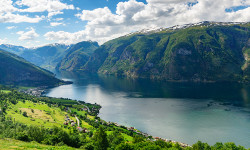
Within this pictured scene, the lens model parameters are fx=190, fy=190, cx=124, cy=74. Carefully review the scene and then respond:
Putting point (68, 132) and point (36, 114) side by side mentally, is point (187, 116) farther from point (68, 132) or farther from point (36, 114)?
point (36, 114)

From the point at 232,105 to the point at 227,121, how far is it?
43552 mm

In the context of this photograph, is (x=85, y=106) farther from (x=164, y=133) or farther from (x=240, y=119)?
(x=240, y=119)

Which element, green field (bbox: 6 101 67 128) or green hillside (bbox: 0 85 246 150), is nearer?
green hillside (bbox: 0 85 246 150)

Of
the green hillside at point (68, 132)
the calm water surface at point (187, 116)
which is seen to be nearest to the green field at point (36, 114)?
the green hillside at point (68, 132)

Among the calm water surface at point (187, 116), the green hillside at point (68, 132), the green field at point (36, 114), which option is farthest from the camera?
the green field at point (36, 114)

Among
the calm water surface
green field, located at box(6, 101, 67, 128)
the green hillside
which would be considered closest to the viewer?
the green hillside

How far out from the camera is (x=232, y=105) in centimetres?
15912

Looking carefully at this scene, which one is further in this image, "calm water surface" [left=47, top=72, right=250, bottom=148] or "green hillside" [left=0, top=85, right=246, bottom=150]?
"calm water surface" [left=47, top=72, right=250, bottom=148]

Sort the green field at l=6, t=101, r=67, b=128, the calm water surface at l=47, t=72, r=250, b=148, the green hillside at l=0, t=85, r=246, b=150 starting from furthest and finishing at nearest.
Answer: the green field at l=6, t=101, r=67, b=128 < the calm water surface at l=47, t=72, r=250, b=148 < the green hillside at l=0, t=85, r=246, b=150

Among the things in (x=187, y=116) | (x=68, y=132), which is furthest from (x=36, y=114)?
(x=187, y=116)

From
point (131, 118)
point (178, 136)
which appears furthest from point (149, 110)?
point (178, 136)

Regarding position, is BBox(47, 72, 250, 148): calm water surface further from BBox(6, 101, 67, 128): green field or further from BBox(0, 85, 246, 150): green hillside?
BBox(6, 101, 67, 128): green field

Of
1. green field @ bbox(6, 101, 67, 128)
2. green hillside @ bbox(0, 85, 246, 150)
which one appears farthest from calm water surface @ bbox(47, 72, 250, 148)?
green field @ bbox(6, 101, 67, 128)

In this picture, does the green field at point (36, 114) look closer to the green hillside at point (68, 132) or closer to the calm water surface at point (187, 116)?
the green hillside at point (68, 132)
